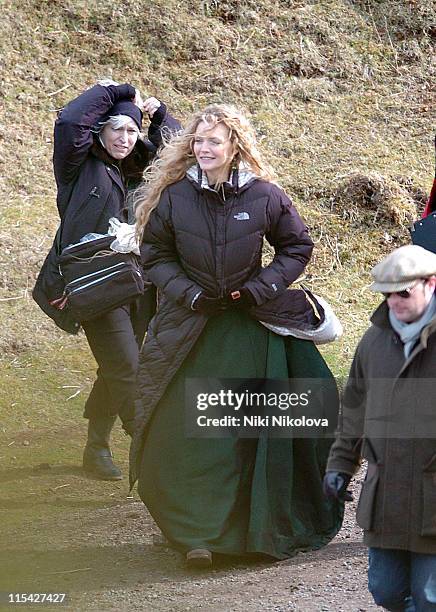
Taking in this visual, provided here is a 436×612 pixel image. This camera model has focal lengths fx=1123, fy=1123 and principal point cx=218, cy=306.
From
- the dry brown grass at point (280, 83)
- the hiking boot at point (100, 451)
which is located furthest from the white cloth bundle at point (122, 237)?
the dry brown grass at point (280, 83)

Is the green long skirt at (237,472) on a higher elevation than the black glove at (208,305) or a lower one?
lower

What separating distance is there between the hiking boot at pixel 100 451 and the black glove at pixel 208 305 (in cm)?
147

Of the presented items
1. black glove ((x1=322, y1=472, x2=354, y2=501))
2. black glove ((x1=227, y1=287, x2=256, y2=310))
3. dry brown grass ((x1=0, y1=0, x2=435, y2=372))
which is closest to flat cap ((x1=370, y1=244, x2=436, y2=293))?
black glove ((x1=322, y1=472, x2=354, y2=501))

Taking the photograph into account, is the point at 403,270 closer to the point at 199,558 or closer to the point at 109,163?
Result: the point at 199,558

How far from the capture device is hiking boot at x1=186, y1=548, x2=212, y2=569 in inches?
193

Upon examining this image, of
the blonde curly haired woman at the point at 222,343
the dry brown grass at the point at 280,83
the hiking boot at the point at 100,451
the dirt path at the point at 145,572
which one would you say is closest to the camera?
the dirt path at the point at 145,572

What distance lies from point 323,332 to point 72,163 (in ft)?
5.53

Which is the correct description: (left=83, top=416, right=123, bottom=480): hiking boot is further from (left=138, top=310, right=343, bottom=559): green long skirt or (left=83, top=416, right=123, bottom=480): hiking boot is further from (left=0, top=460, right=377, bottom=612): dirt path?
(left=138, top=310, right=343, bottom=559): green long skirt

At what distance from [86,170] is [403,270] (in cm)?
276

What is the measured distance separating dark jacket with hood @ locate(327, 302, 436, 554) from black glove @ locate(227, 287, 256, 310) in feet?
4.25

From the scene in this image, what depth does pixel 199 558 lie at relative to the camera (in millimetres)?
4891

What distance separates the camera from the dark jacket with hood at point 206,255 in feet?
16.4

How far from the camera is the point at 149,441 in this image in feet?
16.9

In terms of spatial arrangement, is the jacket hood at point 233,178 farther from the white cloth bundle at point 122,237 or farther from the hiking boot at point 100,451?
the hiking boot at point 100,451
